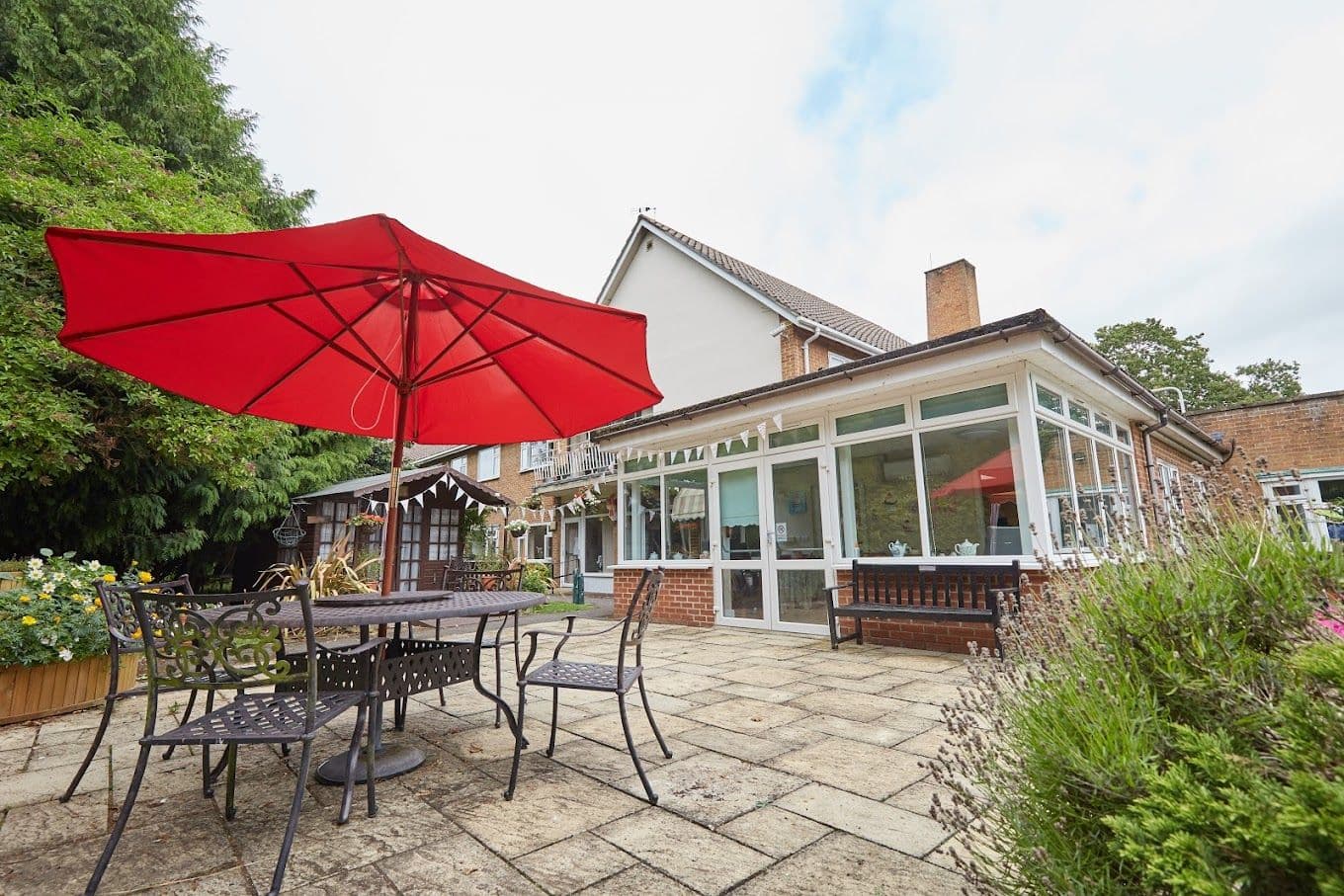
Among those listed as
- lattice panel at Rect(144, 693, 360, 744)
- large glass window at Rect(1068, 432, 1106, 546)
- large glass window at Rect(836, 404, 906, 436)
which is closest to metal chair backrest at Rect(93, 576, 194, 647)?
lattice panel at Rect(144, 693, 360, 744)

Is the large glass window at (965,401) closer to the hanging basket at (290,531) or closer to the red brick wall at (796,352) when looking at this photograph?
the red brick wall at (796,352)

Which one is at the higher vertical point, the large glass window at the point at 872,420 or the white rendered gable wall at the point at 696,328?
the white rendered gable wall at the point at 696,328

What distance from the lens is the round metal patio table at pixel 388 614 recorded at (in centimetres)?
223

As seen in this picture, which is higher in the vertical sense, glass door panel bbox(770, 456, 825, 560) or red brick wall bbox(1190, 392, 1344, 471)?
red brick wall bbox(1190, 392, 1344, 471)

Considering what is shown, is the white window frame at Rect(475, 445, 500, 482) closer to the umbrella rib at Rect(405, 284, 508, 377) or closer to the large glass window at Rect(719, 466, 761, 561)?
the large glass window at Rect(719, 466, 761, 561)

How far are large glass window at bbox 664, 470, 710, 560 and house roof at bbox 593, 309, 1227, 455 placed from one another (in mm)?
850

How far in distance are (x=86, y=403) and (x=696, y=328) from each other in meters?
9.86

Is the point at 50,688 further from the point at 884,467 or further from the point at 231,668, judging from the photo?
the point at 884,467

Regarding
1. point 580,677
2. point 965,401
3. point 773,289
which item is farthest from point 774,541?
point 773,289

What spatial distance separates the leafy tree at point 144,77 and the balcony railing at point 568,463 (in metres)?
8.08

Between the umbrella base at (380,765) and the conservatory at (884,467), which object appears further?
the conservatory at (884,467)

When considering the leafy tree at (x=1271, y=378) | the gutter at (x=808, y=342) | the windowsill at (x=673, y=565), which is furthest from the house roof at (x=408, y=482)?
the leafy tree at (x=1271, y=378)

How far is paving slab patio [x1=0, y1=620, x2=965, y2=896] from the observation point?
176cm

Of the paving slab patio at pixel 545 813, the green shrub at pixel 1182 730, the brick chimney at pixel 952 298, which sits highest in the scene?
the brick chimney at pixel 952 298
